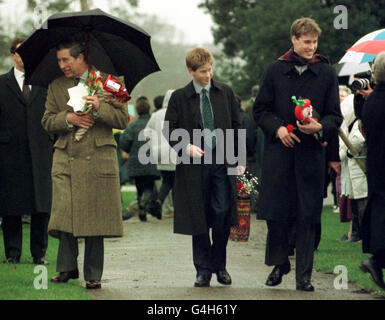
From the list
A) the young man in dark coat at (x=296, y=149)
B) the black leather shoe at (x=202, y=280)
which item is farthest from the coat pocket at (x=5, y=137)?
the young man in dark coat at (x=296, y=149)

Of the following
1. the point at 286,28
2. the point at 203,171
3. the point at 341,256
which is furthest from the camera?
the point at 286,28

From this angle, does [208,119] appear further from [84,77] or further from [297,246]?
[297,246]

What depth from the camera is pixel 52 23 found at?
7.45 m

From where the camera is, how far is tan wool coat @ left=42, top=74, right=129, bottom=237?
7570 mm

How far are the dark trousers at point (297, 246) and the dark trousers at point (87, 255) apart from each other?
1461 millimetres

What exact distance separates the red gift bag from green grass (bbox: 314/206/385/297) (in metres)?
0.83

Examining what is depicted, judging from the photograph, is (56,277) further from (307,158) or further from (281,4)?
(281,4)

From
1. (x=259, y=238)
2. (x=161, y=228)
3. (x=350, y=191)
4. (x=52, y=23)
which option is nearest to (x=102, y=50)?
(x=52, y=23)

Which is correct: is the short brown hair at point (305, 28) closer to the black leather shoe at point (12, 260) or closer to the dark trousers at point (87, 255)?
the dark trousers at point (87, 255)

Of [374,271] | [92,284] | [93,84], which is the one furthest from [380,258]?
[93,84]

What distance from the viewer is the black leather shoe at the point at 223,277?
796 cm

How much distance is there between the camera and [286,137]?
7.55 meters

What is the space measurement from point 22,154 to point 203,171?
2.45 m
